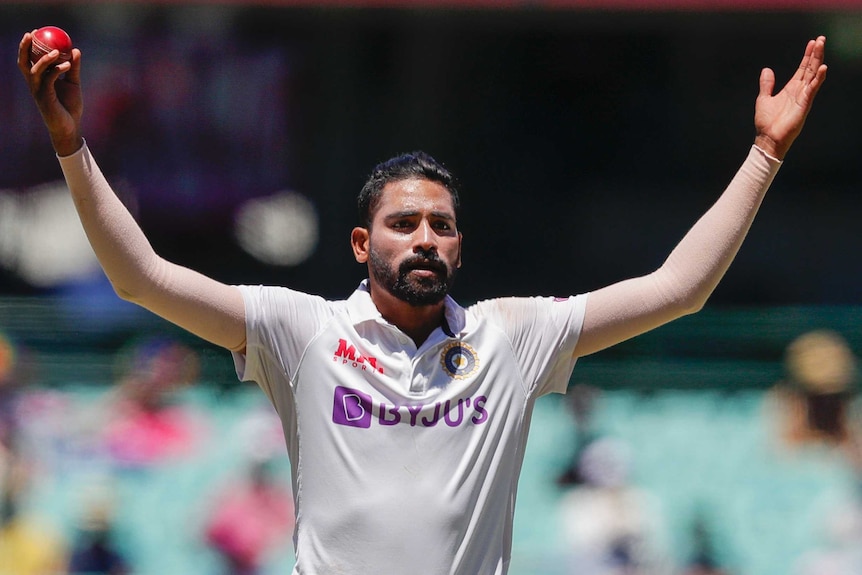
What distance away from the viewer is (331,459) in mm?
2887

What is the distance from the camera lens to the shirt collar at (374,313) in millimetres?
3053

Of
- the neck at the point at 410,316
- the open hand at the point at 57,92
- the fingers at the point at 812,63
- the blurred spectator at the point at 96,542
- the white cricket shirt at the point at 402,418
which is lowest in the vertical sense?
the blurred spectator at the point at 96,542

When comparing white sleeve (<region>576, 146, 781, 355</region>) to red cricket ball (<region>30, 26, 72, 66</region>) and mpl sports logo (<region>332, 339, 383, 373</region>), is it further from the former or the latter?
red cricket ball (<region>30, 26, 72, 66</region>)

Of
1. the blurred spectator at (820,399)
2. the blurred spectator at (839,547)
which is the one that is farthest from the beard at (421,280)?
the blurred spectator at (820,399)

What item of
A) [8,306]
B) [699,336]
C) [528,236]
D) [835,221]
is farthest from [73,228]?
[835,221]

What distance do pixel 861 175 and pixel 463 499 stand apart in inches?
402

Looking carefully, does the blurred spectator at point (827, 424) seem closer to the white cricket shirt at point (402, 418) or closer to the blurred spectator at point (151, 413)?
the blurred spectator at point (151, 413)

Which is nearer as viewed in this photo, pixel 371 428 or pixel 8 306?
pixel 371 428

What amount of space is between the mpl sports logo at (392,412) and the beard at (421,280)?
0.82 ft

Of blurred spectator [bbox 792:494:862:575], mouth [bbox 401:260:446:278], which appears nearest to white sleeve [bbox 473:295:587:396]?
mouth [bbox 401:260:446:278]

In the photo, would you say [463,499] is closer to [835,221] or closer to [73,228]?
[73,228]

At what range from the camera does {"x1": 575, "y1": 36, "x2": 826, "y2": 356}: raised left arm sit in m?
3.04

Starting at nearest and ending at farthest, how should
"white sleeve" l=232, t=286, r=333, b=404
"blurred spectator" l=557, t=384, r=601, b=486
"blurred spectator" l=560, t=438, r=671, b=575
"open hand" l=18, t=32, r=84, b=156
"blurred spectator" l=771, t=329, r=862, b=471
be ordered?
"open hand" l=18, t=32, r=84, b=156 < "white sleeve" l=232, t=286, r=333, b=404 < "blurred spectator" l=560, t=438, r=671, b=575 < "blurred spectator" l=557, t=384, r=601, b=486 < "blurred spectator" l=771, t=329, r=862, b=471

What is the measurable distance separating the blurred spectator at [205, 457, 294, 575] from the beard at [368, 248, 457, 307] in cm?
466
